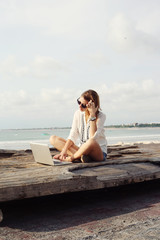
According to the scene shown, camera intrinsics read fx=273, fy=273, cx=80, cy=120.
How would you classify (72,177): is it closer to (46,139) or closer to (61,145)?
(61,145)

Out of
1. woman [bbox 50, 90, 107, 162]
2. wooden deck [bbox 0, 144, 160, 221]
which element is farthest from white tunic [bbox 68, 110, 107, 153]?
wooden deck [bbox 0, 144, 160, 221]

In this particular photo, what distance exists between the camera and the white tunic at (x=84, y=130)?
4.91m

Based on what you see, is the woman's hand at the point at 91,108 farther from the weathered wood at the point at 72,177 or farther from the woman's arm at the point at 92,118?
the weathered wood at the point at 72,177

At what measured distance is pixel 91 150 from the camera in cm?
455

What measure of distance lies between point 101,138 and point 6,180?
227 centimetres

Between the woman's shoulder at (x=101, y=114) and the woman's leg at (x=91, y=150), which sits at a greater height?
the woman's shoulder at (x=101, y=114)

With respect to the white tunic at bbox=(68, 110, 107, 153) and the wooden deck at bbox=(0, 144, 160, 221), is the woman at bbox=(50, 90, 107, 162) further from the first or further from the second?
the wooden deck at bbox=(0, 144, 160, 221)

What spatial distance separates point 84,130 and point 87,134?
0.12 metres

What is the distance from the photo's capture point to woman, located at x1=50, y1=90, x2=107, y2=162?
15.1 feet

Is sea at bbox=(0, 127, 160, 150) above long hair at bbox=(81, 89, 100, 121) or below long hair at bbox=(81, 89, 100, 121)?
below

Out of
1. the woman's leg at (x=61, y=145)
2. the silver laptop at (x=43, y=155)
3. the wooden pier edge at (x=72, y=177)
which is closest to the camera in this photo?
the wooden pier edge at (x=72, y=177)

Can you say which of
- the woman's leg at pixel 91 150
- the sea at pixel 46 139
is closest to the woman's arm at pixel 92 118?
the woman's leg at pixel 91 150

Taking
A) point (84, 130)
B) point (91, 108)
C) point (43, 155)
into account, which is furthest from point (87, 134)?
point (43, 155)

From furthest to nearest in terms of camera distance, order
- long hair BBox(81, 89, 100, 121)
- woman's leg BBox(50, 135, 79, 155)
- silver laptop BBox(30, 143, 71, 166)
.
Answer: woman's leg BBox(50, 135, 79, 155), long hair BBox(81, 89, 100, 121), silver laptop BBox(30, 143, 71, 166)
